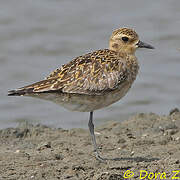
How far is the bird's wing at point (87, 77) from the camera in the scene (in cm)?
746

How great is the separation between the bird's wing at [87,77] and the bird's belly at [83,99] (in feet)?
0.29

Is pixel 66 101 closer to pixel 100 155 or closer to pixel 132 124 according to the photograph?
pixel 100 155

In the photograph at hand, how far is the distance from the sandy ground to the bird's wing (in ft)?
3.33

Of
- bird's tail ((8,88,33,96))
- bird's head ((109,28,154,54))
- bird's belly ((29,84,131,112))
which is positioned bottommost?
bird's belly ((29,84,131,112))

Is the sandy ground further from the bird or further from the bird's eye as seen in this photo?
the bird's eye

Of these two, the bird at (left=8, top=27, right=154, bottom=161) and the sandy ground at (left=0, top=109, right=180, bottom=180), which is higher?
the bird at (left=8, top=27, right=154, bottom=161)

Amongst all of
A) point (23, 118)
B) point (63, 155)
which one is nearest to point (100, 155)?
point (63, 155)

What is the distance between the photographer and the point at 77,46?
1508 cm

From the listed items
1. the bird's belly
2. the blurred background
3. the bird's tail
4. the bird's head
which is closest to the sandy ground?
the bird's belly

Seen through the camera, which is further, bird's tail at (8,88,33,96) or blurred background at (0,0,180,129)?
blurred background at (0,0,180,129)

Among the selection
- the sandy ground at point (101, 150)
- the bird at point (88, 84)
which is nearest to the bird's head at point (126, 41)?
the bird at point (88, 84)

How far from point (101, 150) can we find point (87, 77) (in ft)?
4.60

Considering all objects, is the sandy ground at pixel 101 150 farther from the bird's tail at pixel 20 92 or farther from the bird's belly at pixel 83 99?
the bird's tail at pixel 20 92

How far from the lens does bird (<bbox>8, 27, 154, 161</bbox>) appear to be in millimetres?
7453
